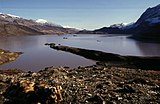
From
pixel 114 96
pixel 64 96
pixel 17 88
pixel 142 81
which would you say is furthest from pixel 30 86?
pixel 142 81

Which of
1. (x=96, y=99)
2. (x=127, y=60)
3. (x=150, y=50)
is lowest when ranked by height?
(x=127, y=60)

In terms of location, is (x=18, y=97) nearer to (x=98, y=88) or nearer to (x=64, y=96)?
(x=64, y=96)

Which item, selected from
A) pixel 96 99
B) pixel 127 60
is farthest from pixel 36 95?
→ pixel 127 60

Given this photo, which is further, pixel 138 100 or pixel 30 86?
pixel 30 86

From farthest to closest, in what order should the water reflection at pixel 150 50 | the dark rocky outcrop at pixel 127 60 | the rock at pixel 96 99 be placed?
1. the water reflection at pixel 150 50
2. the dark rocky outcrop at pixel 127 60
3. the rock at pixel 96 99

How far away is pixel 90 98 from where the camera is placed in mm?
21297

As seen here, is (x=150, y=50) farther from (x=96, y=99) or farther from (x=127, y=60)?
(x=96, y=99)

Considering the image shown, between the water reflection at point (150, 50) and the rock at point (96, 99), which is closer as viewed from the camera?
the rock at point (96, 99)

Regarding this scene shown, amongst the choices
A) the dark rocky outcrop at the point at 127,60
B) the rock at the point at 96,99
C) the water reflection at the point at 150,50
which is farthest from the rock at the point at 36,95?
the water reflection at the point at 150,50

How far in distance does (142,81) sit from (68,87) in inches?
372

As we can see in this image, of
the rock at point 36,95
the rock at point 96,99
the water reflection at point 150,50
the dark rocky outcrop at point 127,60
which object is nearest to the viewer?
the rock at point 96,99

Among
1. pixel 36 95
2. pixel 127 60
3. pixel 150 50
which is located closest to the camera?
pixel 36 95

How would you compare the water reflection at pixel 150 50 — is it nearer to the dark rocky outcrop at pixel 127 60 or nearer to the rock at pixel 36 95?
the dark rocky outcrop at pixel 127 60

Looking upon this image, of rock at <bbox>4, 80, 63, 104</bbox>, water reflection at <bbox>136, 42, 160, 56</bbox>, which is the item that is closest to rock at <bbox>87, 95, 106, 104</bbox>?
rock at <bbox>4, 80, 63, 104</bbox>
